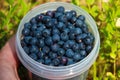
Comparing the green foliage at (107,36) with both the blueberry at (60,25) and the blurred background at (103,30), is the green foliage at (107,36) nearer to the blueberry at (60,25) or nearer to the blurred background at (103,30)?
the blurred background at (103,30)

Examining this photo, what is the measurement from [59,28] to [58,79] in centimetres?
18

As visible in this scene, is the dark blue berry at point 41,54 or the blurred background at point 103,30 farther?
the blurred background at point 103,30

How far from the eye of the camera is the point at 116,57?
1726 millimetres

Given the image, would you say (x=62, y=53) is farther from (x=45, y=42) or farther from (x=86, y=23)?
(x=86, y=23)

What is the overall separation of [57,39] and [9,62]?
245 millimetres

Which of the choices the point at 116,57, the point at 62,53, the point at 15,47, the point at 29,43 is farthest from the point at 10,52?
the point at 116,57

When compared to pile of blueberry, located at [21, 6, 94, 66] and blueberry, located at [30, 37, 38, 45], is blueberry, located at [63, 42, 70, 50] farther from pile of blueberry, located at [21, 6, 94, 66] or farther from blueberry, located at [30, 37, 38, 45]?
blueberry, located at [30, 37, 38, 45]

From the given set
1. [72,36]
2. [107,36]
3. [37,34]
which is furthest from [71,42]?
[107,36]

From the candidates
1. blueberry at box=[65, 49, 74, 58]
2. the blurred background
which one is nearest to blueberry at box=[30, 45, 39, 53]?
blueberry at box=[65, 49, 74, 58]

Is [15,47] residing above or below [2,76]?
above

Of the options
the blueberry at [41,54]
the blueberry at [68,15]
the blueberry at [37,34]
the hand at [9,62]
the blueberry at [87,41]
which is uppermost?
the blueberry at [68,15]

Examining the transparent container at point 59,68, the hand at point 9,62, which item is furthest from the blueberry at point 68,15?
the hand at point 9,62

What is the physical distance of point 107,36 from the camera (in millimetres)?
1589

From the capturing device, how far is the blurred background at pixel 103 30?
1.57 meters
